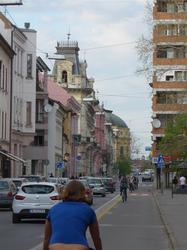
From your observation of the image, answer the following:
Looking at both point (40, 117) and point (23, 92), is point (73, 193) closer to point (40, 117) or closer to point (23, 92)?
point (23, 92)

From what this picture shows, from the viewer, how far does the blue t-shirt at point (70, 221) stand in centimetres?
763

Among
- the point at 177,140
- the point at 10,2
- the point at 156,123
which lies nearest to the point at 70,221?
the point at 10,2

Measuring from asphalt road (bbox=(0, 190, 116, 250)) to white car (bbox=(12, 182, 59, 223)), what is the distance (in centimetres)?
33

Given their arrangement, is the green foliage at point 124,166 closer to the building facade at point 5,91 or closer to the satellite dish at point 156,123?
the satellite dish at point 156,123

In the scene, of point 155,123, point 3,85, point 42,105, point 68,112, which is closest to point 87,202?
point 3,85

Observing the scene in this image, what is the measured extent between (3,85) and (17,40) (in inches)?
205

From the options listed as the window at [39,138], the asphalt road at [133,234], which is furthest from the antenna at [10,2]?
the window at [39,138]

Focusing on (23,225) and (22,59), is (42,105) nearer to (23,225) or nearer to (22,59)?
(22,59)

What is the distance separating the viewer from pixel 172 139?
6059 cm

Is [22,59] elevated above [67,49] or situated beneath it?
situated beneath

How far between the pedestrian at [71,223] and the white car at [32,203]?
18196 mm

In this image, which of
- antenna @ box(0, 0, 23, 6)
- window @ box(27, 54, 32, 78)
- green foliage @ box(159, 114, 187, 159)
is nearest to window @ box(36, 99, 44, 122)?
window @ box(27, 54, 32, 78)

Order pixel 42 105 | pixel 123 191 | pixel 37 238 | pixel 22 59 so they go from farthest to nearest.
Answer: pixel 42 105 → pixel 22 59 → pixel 123 191 → pixel 37 238

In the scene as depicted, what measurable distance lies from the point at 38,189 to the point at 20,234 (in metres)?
6.14
